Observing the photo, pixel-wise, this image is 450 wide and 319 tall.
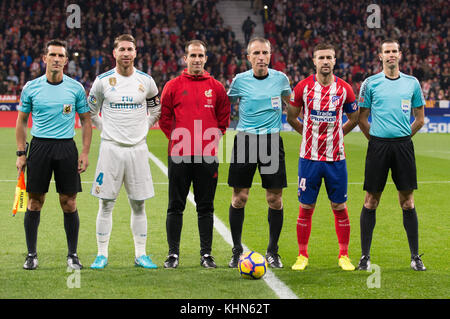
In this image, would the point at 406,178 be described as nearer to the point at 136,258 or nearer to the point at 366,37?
the point at 136,258

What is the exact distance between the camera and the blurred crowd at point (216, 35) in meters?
29.9

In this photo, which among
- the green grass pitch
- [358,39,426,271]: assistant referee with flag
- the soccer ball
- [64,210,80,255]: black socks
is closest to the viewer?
the green grass pitch

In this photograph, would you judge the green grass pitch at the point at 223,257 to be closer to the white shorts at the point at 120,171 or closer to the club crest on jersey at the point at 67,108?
the white shorts at the point at 120,171

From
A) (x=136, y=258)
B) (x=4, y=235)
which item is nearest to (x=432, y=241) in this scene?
(x=136, y=258)

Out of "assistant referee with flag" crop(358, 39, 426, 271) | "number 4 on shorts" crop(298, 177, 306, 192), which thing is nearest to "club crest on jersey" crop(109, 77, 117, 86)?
"number 4 on shorts" crop(298, 177, 306, 192)

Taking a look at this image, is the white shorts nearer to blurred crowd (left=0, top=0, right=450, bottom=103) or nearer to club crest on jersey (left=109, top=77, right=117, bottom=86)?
club crest on jersey (left=109, top=77, right=117, bottom=86)

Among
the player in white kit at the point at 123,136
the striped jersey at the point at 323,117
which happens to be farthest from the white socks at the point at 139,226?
the striped jersey at the point at 323,117

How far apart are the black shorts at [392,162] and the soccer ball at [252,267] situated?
1298 millimetres

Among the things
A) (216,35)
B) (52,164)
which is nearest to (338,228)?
(52,164)

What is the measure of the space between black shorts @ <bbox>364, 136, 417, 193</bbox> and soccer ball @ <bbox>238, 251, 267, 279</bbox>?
4.26 ft

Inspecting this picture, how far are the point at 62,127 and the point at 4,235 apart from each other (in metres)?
2.30

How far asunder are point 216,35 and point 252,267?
28002mm

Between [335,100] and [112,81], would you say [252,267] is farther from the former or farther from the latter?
[112,81]

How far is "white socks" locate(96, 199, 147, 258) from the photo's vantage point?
21.0 ft
